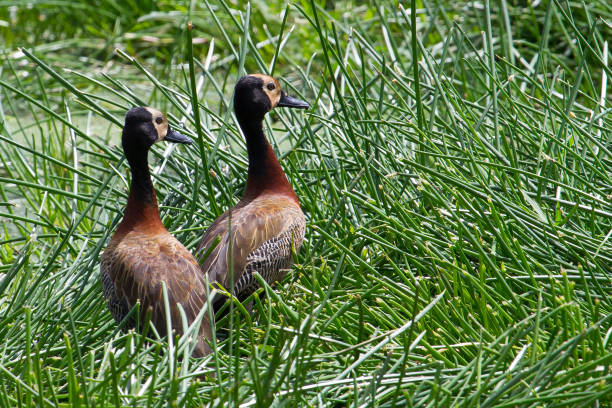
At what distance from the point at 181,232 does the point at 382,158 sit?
1.89 ft

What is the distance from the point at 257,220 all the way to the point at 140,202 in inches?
12.9

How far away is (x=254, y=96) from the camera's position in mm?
2326

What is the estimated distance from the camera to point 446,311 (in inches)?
66.8

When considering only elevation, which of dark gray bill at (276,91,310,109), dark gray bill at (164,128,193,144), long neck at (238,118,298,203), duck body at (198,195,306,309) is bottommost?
duck body at (198,195,306,309)

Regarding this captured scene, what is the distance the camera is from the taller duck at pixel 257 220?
2127mm

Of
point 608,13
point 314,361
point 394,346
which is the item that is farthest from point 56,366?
point 608,13

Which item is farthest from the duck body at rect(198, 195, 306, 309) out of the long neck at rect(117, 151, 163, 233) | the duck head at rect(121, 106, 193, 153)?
the duck head at rect(121, 106, 193, 153)

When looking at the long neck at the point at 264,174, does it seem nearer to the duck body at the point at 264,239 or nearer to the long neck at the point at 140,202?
the duck body at the point at 264,239

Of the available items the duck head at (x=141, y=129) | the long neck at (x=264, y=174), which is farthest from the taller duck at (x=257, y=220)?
the duck head at (x=141, y=129)

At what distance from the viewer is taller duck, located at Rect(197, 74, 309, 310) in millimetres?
2127

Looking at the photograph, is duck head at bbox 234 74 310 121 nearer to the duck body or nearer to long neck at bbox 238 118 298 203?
long neck at bbox 238 118 298 203

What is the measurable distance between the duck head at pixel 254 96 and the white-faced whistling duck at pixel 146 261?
10.2 inches

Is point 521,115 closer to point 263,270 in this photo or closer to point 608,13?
point 263,270

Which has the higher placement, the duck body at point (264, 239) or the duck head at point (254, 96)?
the duck head at point (254, 96)
